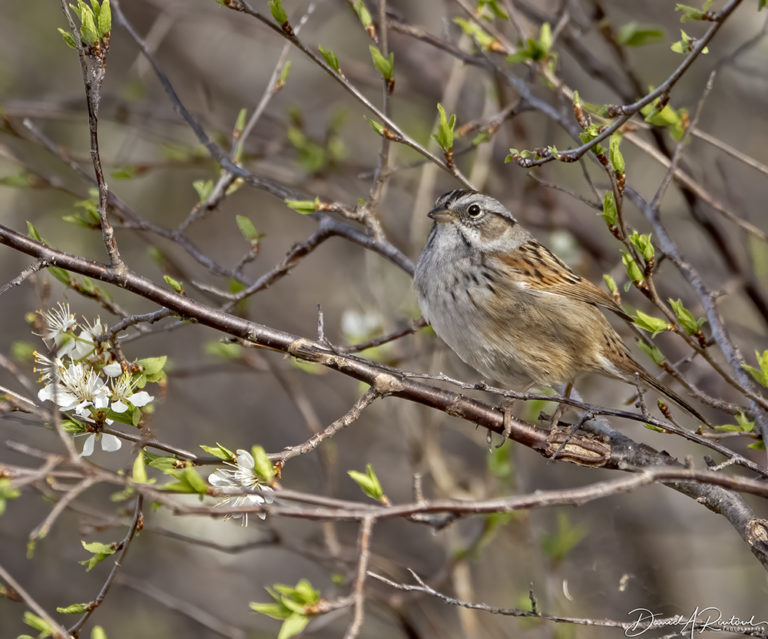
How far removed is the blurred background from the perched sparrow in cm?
46

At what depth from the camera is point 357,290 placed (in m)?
6.56

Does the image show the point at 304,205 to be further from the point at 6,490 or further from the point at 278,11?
the point at 6,490

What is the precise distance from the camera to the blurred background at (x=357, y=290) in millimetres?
4535

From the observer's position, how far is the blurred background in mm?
4535

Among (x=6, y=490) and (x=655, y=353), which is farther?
(x=655, y=353)

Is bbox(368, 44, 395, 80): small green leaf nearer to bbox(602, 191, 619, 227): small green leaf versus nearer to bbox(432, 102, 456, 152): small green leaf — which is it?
bbox(432, 102, 456, 152): small green leaf

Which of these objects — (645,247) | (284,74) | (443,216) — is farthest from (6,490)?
(443,216)

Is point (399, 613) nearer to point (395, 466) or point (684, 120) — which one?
point (684, 120)

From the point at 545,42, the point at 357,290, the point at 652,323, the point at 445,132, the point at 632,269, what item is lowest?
the point at 357,290

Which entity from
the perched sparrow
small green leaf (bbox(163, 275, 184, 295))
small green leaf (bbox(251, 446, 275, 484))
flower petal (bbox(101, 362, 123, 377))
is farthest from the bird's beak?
small green leaf (bbox(251, 446, 275, 484))

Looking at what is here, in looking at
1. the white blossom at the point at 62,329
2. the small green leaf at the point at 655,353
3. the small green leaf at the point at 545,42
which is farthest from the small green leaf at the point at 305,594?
the small green leaf at the point at 545,42

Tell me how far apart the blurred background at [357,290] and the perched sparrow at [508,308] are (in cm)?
46

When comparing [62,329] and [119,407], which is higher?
[62,329]

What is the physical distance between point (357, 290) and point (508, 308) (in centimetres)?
278
